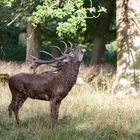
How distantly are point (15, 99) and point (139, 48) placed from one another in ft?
21.6

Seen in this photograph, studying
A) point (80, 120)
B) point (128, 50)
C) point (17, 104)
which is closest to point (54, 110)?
point (17, 104)

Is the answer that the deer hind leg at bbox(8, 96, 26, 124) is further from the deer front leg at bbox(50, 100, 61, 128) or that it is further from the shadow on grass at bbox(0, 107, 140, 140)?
the deer front leg at bbox(50, 100, 61, 128)

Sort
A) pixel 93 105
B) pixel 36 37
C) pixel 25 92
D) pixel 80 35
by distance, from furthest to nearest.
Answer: pixel 80 35 < pixel 36 37 < pixel 93 105 < pixel 25 92

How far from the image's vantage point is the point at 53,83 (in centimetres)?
959

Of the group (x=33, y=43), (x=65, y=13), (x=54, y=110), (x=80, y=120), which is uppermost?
(x=65, y=13)

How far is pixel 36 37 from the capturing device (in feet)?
79.7

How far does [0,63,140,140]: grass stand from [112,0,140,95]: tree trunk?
2.02 meters

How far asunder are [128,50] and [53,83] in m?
6.56

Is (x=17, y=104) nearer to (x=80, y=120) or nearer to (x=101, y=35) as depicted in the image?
(x=80, y=120)

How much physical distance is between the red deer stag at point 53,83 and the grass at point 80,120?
0.52m

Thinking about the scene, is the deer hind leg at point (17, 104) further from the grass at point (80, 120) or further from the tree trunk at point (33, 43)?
the tree trunk at point (33, 43)

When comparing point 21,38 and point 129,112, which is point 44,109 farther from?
point 21,38

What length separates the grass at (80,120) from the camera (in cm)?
930

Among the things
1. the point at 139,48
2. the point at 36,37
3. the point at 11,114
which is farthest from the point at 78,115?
the point at 36,37
